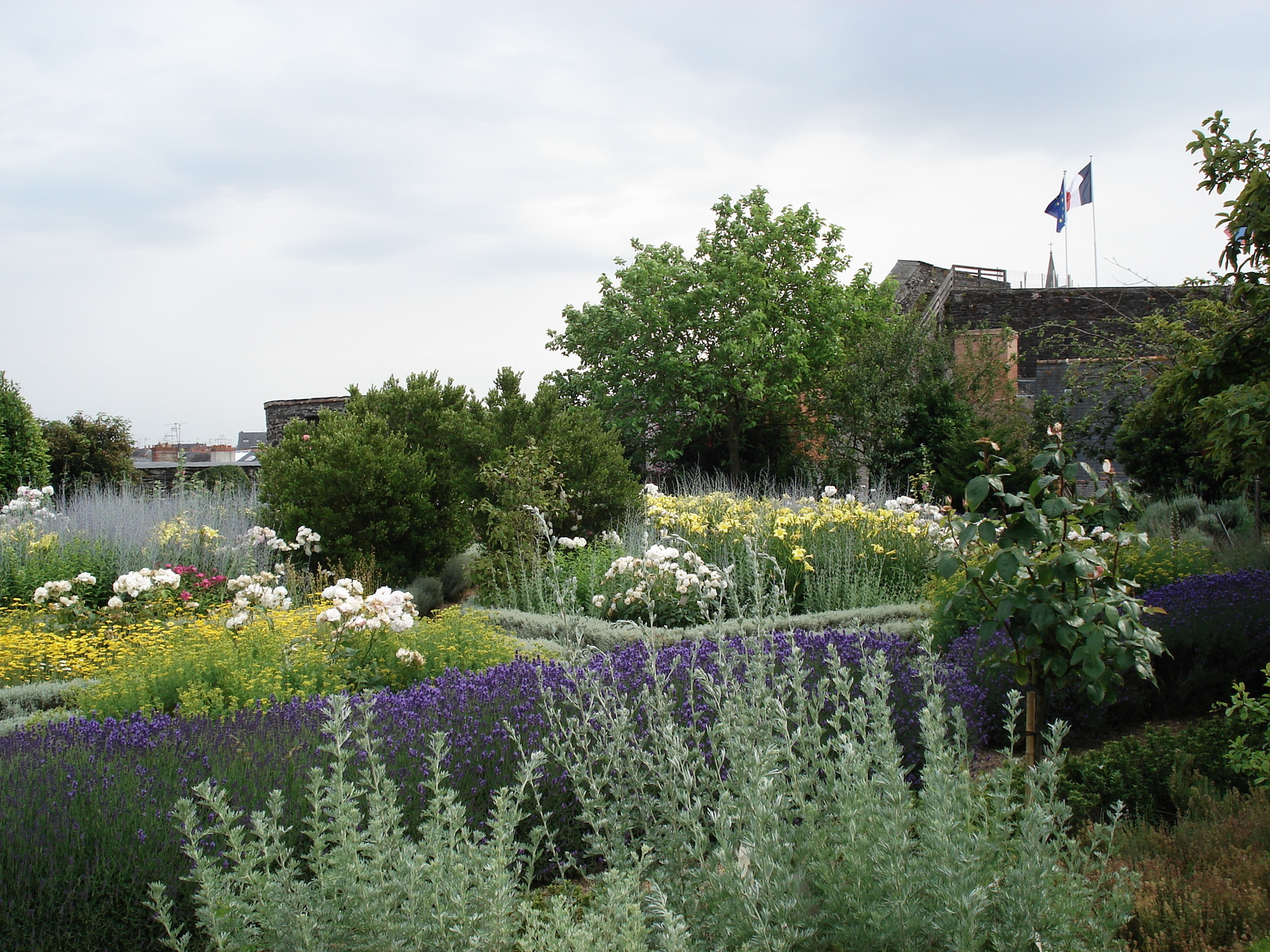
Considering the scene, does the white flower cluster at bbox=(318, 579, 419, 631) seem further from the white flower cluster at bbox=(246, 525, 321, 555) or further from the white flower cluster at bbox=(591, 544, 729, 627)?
the white flower cluster at bbox=(246, 525, 321, 555)

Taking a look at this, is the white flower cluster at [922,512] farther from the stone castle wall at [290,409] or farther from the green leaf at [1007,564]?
the stone castle wall at [290,409]

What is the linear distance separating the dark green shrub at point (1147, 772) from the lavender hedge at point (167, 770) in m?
0.79

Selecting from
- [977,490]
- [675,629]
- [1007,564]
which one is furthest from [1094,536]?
[675,629]

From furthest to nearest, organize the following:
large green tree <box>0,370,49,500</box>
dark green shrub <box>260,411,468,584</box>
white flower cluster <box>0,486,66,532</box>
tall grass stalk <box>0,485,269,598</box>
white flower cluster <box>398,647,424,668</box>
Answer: large green tree <box>0,370,49,500</box>, dark green shrub <box>260,411,468,584</box>, white flower cluster <box>0,486,66,532</box>, tall grass stalk <box>0,485,269,598</box>, white flower cluster <box>398,647,424,668</box>

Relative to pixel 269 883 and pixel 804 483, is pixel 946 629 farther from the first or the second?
pixel 804 483

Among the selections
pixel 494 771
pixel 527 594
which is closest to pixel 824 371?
pixel 527 594

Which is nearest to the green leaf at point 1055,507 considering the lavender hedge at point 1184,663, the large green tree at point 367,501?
the lavender hedge at point 1184,663

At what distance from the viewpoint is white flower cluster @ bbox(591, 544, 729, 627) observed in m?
6.22

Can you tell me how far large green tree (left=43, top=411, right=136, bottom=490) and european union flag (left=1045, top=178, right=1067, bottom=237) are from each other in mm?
22728

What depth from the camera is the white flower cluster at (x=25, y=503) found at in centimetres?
1022

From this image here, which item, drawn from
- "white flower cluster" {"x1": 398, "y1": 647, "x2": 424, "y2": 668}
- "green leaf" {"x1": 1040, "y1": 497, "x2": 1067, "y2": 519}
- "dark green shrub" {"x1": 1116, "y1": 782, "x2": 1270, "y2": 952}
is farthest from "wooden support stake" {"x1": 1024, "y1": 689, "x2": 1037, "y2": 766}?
"white flower cluster" {"x1": 398, "y1": 647, "x2": 424, "y2": 668}

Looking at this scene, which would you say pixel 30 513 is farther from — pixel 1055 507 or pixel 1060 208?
pixel 1060 208

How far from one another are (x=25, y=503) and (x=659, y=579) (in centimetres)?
770

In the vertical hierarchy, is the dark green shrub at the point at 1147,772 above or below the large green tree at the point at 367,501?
below
